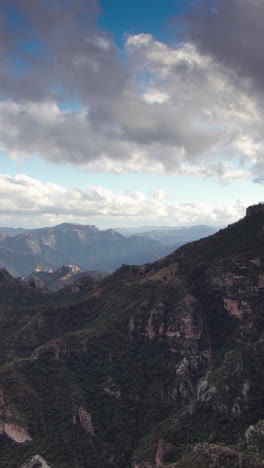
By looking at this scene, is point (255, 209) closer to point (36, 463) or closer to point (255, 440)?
point (255, 440)

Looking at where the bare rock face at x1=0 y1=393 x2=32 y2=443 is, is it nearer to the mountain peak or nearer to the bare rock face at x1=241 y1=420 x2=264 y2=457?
the bare rock face at x1=241 y1=420 x2=264 y2=457

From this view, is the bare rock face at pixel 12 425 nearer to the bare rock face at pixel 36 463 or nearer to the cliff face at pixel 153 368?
the cliff face at pixel 153 368

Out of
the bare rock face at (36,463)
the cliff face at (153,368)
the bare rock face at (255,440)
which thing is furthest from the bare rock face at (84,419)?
the bare rock face at (255,440)

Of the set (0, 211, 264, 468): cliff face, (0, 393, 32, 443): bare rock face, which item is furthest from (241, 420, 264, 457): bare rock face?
(0, 393, 32, 443): bare rock face

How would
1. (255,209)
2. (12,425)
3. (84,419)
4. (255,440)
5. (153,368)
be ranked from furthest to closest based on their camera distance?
(255,209)
(153,368)
(84,419)
(12,425)
(255,440)

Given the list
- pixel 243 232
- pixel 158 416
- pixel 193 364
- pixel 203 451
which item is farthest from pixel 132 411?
pixel 243 232

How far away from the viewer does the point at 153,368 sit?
13150 cm

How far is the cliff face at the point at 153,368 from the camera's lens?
10094 centimetres

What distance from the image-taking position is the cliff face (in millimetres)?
100938

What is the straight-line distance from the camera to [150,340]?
5556 inches

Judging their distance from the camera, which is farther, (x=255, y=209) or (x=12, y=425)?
(x=255, y=209)

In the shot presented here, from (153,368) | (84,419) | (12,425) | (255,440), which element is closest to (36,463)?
(12,425)

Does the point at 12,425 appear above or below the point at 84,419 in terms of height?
above

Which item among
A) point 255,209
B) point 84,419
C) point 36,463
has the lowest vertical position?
point 36,463
